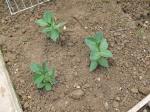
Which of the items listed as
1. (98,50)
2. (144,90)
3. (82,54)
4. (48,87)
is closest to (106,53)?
(98,50)

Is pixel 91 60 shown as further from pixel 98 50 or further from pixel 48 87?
pixel 48 87

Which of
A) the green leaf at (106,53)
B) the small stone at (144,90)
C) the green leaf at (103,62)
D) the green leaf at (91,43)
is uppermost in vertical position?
the green leaf at (91,43)

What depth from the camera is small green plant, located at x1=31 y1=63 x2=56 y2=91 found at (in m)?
2.40

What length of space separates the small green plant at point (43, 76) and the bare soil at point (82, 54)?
0.06m

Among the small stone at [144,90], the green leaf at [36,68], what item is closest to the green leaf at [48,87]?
the green leaf at [36,68]

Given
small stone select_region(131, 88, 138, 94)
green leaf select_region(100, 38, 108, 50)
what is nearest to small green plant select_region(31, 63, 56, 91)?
green leaf select_region(100, 38, 108, 50)

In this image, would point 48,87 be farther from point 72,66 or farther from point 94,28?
point 94,28

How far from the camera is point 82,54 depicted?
2.60 metres

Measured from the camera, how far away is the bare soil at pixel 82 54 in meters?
2.39

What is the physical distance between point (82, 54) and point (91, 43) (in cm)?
17

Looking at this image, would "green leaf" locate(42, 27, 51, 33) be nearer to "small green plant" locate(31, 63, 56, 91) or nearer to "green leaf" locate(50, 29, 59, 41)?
"green leaf" locate(50, 29, 59, 41)

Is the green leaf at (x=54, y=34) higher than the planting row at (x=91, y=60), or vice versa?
the green leaf at (x=54, y=34)

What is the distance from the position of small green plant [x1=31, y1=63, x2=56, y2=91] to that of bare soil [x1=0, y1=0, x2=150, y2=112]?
59 mm

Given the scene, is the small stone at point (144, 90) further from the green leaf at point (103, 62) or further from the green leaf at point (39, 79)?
the green leaf at point (39, 79)
